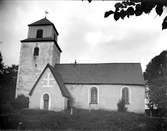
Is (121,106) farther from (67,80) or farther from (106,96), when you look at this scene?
(67,80)

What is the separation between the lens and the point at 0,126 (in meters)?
19.3

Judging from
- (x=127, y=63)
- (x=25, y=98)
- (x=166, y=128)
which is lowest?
(x=166, y=128)

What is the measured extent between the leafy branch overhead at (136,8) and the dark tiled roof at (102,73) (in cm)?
2792

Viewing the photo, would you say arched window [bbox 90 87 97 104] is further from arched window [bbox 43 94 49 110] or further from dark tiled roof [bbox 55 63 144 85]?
arched window [bbox 43 94 49 110]

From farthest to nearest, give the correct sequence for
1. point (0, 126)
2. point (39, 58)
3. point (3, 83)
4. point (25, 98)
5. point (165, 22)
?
point (3, 83) < point (39, 58) < point (25, 98) < point (0, 126) < point (165, 22)

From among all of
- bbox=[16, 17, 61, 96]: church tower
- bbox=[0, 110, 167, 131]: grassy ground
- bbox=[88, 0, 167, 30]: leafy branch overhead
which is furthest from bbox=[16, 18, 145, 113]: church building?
bbox=[88, 0, 167, 30]: leafy branch overhead

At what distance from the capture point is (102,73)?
1277 inches

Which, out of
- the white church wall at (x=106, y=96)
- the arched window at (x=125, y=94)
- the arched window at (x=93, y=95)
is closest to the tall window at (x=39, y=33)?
the white church wall at (x=106, y=96)

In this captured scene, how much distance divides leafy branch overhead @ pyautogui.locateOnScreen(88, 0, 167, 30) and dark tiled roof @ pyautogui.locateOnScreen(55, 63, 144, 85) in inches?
1099

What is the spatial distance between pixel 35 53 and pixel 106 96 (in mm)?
11032

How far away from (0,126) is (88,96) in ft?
44.6

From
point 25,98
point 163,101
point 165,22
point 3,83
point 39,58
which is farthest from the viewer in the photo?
point 3,83

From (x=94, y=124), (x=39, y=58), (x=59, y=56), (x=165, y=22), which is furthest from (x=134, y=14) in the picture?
(x=59, y=56)

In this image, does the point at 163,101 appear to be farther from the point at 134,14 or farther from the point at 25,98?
the point at 134,14
